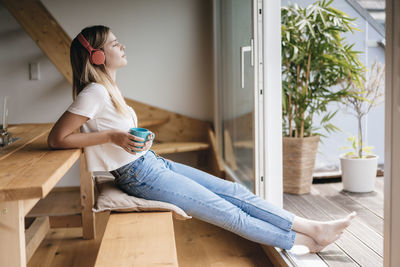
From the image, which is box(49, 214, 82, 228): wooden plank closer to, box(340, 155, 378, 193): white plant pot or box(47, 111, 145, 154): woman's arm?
box(47, 111, 145, 154): woman's arm

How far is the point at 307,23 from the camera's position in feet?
10.3

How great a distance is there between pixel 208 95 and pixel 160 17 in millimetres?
800

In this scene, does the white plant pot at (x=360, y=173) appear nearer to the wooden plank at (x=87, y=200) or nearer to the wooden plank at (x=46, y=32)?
the wooden plank at (x=87, y=200)

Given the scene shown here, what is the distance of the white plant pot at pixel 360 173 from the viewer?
3.27 metres

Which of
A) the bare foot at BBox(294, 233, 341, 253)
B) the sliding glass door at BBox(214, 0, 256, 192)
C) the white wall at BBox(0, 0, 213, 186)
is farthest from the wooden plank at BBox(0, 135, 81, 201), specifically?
the white wall at BBox(0, 0, 213, 186)

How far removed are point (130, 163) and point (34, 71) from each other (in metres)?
2.27

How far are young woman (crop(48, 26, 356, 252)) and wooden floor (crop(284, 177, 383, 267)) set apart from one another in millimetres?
188

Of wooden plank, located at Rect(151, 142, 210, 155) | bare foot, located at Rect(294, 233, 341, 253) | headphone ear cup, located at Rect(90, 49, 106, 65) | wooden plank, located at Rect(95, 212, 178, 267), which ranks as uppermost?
headphone ear cup, located at Rect(90, 49, 106, 65)

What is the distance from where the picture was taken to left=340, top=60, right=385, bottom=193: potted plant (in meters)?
3.27

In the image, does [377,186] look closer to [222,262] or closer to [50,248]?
[222,262]

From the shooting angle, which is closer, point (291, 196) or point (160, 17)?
point (291, 196)

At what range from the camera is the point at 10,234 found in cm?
127

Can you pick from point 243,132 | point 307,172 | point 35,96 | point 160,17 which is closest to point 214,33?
→ point 160,17

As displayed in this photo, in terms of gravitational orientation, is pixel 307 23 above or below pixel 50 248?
above
